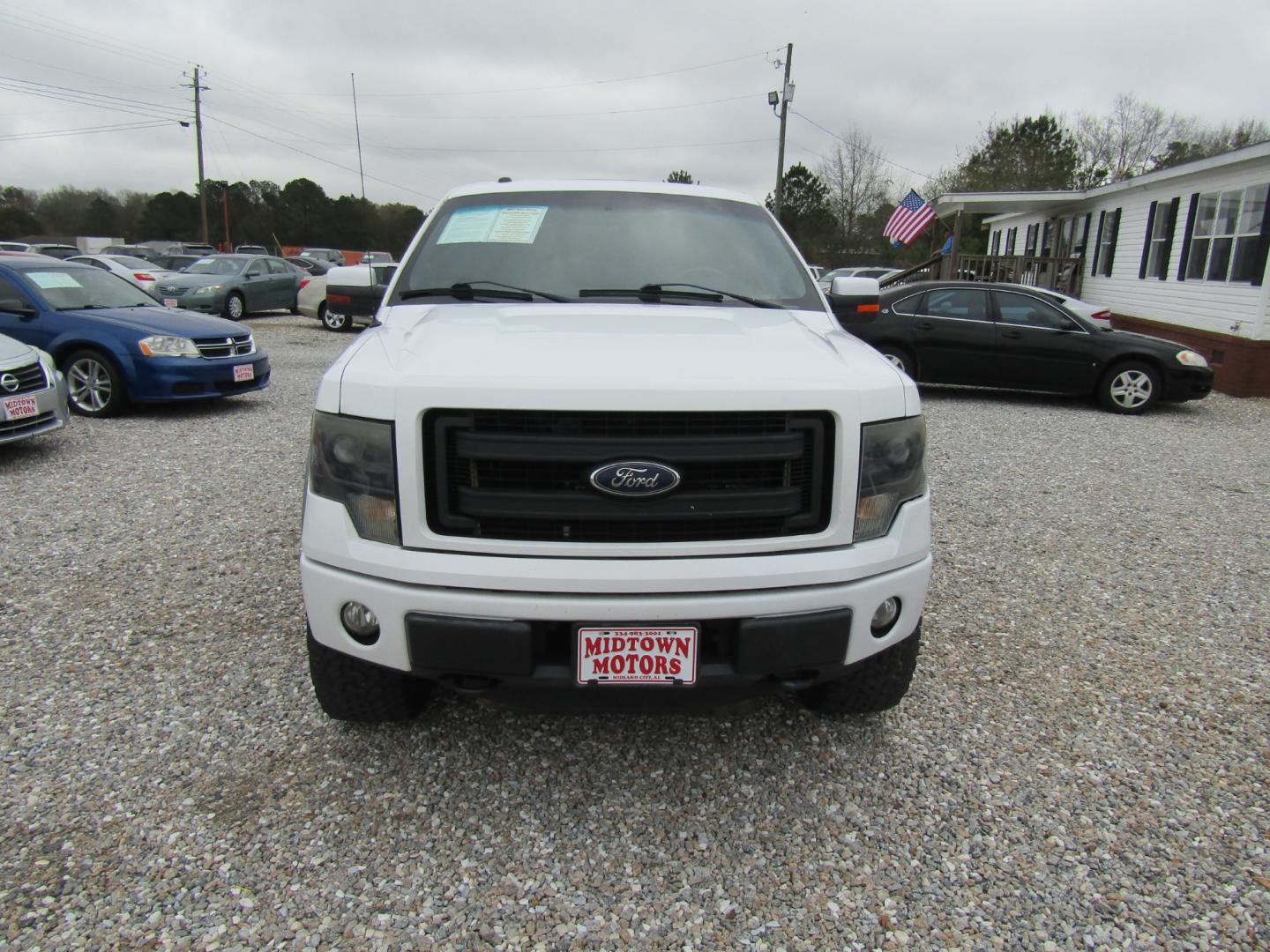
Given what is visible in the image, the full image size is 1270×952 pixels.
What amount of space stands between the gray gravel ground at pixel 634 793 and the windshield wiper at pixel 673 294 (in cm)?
155

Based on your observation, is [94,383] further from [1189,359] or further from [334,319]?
[1189,359]

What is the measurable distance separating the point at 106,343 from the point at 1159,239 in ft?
53.4

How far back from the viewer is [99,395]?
801 cm

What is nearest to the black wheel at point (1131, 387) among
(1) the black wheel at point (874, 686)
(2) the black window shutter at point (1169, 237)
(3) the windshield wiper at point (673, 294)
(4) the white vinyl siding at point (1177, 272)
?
(4) the white vinyl siding at point (1177, 272)

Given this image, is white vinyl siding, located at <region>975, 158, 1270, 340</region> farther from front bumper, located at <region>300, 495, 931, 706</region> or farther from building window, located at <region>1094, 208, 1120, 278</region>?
front bumper, located at <region>300, 495, 931, 706</region>

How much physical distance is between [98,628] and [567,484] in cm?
259

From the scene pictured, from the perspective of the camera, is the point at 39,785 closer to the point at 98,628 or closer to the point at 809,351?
the point at 98,628

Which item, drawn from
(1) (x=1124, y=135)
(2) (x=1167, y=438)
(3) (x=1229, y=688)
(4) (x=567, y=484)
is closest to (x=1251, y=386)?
(2) (x=1167, y=438)

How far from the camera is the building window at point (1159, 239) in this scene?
14342 mm

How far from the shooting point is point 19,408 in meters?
6.03

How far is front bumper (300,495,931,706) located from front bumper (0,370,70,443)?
525cm

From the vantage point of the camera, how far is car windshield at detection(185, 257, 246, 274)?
59.0 feet

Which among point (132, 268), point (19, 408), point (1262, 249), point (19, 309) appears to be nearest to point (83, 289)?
point (19, 309)

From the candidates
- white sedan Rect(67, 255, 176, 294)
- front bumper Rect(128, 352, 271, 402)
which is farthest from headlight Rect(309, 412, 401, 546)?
white sedan Rect(67, 255, 176, 294)
